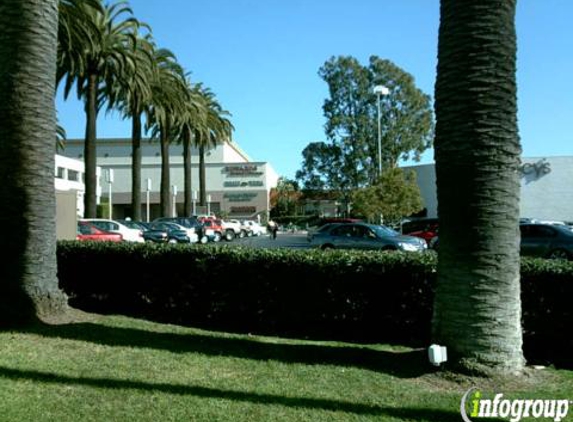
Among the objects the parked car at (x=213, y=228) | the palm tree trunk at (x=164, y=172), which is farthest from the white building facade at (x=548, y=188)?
the palm tree trunk at (x=164, y=172)

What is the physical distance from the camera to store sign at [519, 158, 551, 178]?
45406mm

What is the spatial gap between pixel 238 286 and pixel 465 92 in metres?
4.60

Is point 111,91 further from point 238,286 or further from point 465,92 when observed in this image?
point 465,92

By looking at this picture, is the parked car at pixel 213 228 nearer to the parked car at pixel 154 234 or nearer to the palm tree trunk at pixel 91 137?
the parked car at pixel 154 234

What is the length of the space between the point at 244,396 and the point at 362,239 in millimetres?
16287

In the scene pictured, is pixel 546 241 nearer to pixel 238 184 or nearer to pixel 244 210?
pixel 244 210

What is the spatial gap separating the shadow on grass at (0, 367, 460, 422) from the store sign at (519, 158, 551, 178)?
147 ft

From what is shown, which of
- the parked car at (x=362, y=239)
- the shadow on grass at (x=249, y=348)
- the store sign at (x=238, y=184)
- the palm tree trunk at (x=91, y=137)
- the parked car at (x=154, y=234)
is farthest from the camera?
the store sign at (x=238, y=184)

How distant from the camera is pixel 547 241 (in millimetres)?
20766

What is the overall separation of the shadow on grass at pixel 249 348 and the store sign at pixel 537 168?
43030 millimetres

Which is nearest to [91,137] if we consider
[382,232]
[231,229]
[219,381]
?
[382,232]

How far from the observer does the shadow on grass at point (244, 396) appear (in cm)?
454

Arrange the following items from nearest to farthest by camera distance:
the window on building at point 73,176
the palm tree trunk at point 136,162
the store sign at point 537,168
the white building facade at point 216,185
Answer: the palm tree trunk at point 136,162, the store sign at point 537,168, the window on building at point 73,176, the white building facade at point 216,185

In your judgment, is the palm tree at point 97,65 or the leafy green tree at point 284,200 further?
the leafy green tree at point 284,200
